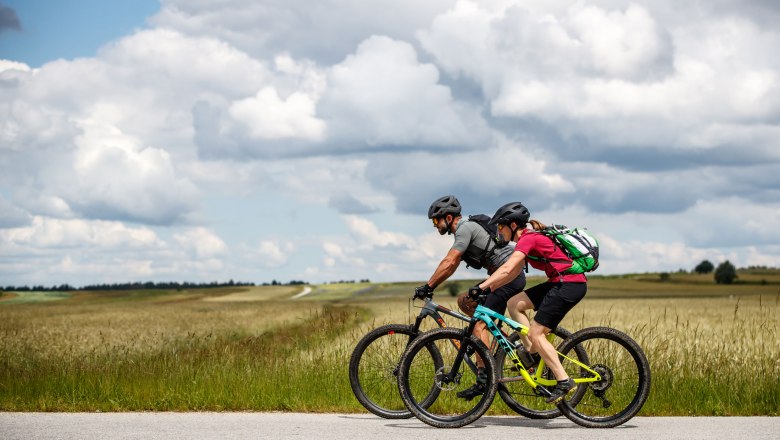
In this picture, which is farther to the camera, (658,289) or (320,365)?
(658,289)

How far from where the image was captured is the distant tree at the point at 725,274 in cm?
12056

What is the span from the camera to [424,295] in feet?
28.9

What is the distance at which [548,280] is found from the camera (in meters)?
8.41

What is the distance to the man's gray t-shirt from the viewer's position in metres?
8.84

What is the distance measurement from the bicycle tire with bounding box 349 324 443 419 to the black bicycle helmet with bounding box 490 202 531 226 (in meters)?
1.57

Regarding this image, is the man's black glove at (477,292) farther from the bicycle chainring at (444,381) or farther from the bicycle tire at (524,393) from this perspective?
the bicycle chainring at (444,381)

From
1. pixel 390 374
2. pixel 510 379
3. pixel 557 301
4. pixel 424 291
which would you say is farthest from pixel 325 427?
pixel 557 301

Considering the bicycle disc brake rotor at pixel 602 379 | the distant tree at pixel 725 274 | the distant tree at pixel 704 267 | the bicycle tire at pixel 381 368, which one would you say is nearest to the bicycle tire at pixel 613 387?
the bicycle disc brake rotor at pixel 602 379

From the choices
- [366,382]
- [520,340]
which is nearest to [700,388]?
[520,340]

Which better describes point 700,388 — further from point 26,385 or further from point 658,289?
point 658,289

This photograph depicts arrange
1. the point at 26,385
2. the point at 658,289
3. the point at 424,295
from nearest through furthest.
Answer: the point at 424,295 < the point at 26,385 < the point at 658,289

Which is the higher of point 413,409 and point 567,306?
point 567,306

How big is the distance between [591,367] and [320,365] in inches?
160

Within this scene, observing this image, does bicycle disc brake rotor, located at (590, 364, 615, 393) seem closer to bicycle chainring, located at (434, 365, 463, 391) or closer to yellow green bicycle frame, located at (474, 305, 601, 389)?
yellow green bicycle frame, located at (474, 305, 601, 389)
